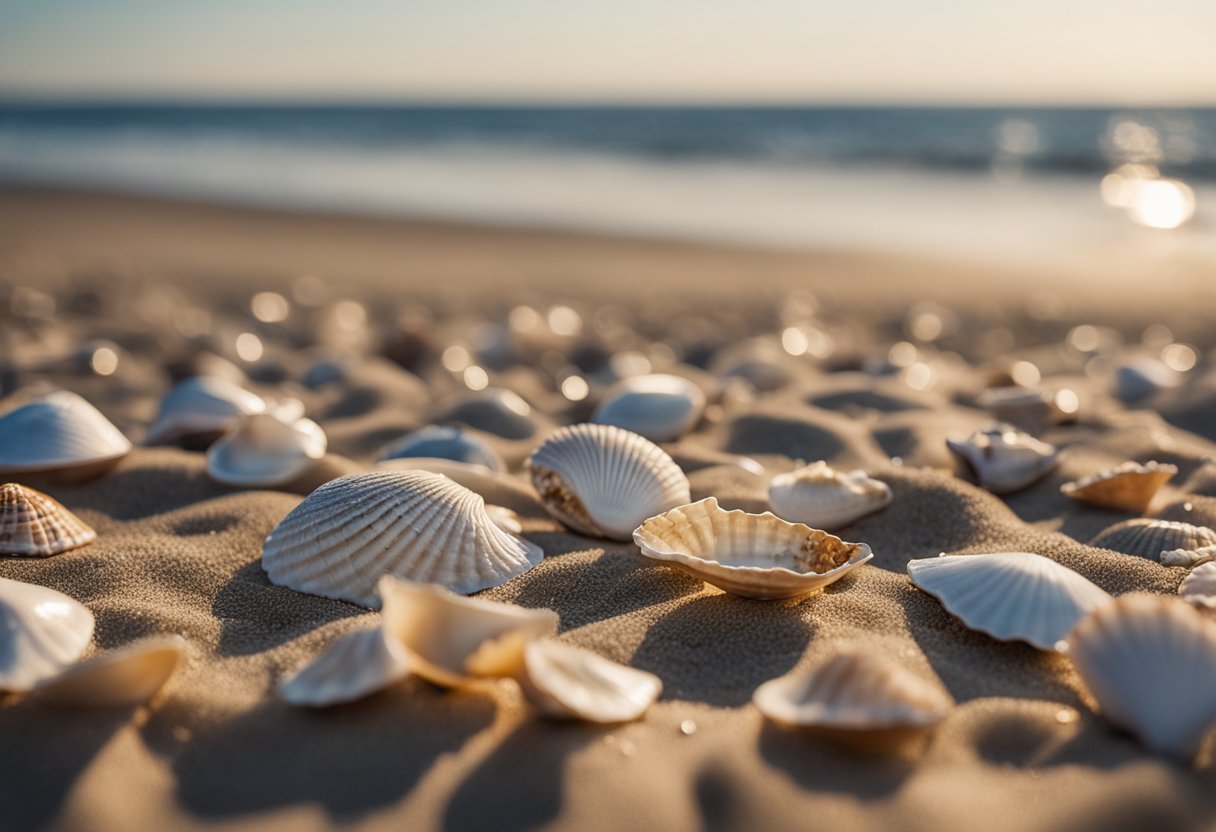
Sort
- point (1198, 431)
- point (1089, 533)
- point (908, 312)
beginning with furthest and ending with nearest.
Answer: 1. point (908, 312)
2. point (1198, 431)
3. point (1089, 533)

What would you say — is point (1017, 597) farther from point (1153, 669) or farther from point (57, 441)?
point (57, 441)

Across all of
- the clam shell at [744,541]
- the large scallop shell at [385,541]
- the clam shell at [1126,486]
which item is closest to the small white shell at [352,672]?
the large scallop shell at [385,541]

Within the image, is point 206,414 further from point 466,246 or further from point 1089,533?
point 466,246

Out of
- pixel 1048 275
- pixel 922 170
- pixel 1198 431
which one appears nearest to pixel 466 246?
pixel 1048 275

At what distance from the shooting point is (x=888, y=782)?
1.35 metres

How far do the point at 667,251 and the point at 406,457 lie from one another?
6.31m

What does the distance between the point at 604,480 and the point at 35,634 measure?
45.8 inches

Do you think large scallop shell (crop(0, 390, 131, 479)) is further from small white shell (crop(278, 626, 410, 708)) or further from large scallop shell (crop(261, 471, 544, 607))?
small white shell (crop(278, 626, 410, 708))

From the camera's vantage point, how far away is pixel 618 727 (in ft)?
4.74

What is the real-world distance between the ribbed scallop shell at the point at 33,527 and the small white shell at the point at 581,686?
47.8 inches

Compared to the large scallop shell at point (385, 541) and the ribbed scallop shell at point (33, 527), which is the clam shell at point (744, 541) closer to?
the large scallop shell at point (385, 541)

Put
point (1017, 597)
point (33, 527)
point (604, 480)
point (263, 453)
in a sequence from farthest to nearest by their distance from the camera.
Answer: point (263, 453)
point (604, 480)
point (33, 527)
point (1017, 597)

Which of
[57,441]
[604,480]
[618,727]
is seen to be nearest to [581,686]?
[618,727]

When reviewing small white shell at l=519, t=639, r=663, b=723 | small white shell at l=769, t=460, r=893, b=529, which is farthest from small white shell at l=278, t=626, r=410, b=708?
small white shell at l=769, t=460, r=893, b=529
